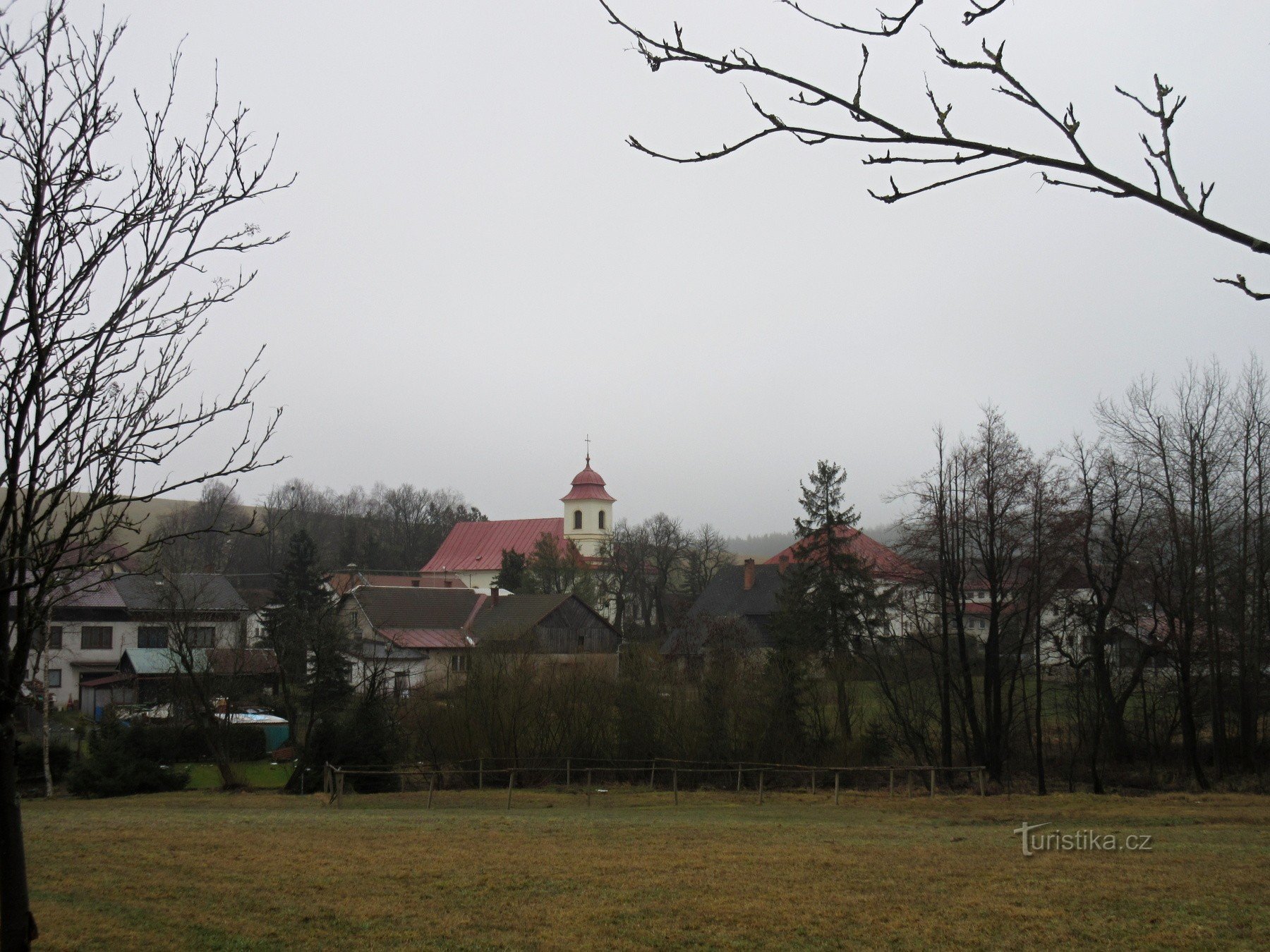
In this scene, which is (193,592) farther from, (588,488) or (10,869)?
(588,488)

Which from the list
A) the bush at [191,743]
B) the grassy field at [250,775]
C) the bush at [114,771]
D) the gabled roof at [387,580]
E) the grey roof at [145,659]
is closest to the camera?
the bush at [114,771]

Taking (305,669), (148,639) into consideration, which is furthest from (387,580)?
(305,669)

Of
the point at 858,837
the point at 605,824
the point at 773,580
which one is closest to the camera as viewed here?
the point at 858,837

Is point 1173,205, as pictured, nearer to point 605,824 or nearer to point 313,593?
point 605,824

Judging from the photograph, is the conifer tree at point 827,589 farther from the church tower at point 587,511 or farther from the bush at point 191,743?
the church tower at point 587,511

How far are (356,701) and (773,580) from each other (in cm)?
4055

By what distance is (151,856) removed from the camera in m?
13.2

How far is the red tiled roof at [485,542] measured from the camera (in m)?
105

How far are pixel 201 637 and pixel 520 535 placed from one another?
215 feet

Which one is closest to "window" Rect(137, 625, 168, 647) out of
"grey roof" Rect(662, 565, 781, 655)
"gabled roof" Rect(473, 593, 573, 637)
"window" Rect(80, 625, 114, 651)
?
"window" Rect(80, 625, 114, 651)

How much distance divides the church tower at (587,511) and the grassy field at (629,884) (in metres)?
84.5

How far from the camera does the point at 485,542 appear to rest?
353ft

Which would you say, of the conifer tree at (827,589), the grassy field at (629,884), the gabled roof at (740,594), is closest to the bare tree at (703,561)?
A: the gabled roof at (740,594)

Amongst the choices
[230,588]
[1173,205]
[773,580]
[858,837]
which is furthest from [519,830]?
[773,580]
